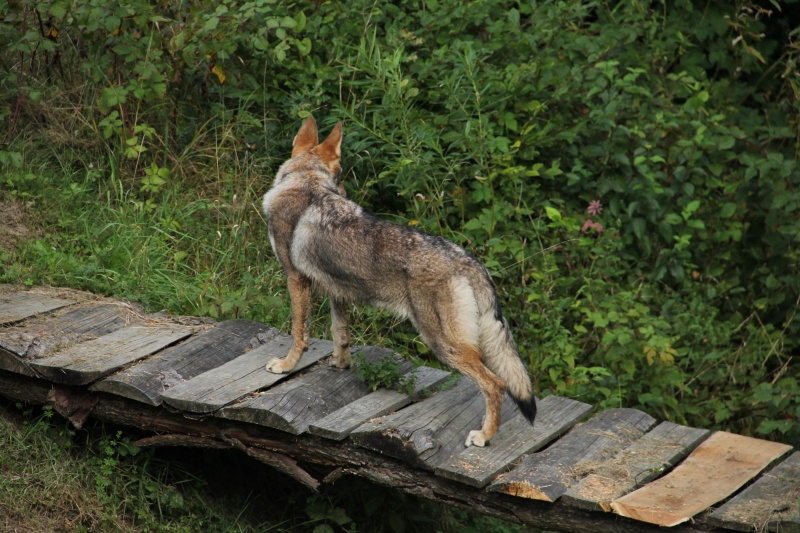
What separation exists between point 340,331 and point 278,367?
1.33 feet

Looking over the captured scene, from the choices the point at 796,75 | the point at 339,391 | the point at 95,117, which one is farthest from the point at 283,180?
the point at 796,75

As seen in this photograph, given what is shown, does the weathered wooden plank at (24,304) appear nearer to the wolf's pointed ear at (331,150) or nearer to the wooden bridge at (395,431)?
the wooden bridge at (395,431)

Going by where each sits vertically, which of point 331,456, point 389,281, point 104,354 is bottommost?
point 331,456

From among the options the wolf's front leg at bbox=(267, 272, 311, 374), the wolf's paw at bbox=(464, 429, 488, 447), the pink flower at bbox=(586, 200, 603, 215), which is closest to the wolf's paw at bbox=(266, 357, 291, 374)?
the wolf's front leg at bbox=(267, 272, 311, 374)

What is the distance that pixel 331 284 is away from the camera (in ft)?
16.1

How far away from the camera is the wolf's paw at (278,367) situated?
5.03 metres

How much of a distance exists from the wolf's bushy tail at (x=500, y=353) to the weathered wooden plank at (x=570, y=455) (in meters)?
0.25

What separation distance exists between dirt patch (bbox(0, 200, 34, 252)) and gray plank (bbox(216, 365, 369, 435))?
2566mm

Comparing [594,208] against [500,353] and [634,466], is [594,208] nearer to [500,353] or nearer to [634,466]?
[500,353]

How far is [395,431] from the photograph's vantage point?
14.5ft

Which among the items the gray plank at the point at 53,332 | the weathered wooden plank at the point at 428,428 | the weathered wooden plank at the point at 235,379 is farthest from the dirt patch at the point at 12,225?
the weathered wooden plank at the point at 428,428

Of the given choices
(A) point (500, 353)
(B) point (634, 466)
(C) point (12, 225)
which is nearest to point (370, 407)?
(A) point (500, 353)

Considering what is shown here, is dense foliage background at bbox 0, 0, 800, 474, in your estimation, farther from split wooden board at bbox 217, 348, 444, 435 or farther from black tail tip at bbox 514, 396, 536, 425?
black tail tip at bbox 514, 396, 536, 425

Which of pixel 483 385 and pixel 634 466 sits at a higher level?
pixel 483 385
